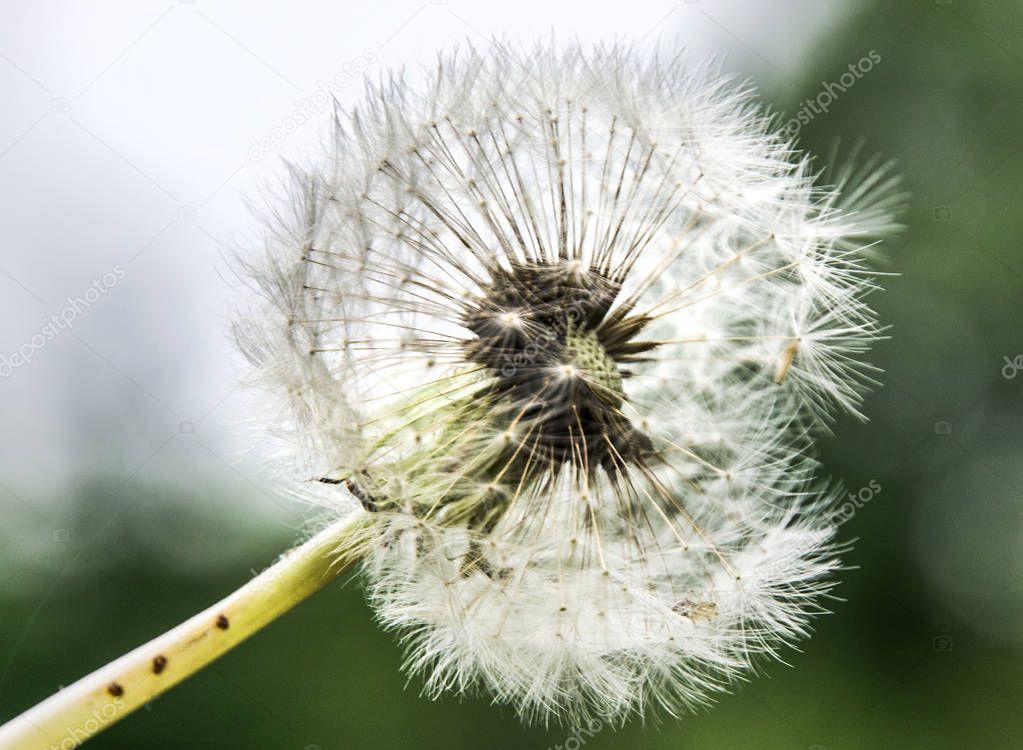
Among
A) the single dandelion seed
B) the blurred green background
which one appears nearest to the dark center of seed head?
the single dandelion seed

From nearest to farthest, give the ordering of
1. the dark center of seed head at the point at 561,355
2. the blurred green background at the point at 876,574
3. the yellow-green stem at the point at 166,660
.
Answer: the yellow-green stem at the point at 166,660
the dark center of seed head at the point at 561,355
the blurred green background at the point at 876,574

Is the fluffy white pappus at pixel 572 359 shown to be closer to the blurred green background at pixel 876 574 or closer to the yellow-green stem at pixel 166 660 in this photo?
the yellow-green stem at pixel 166 660

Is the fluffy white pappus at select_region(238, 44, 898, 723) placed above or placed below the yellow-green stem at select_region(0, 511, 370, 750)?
above

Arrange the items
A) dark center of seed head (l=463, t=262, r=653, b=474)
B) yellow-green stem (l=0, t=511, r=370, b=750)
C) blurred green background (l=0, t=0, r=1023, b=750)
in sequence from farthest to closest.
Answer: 1. blurred green background (l=0, t=0, r=1023, b=750)
2. dark center of seed head (l=463, t=262, r=653, b=474)
3. yellow-green stem (l=0, t=511, r=370, b=750)

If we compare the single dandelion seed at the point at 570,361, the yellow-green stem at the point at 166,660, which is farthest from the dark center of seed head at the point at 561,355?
the yellow-green stem at the point at 166,660

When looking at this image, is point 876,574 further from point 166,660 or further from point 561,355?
point 166,660

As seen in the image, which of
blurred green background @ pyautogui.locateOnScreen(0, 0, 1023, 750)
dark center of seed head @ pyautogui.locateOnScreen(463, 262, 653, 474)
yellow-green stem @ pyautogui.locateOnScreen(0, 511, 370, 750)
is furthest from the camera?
blurred green background @ pyautogui.locateOnScreen(0, 0, 1023, 750)

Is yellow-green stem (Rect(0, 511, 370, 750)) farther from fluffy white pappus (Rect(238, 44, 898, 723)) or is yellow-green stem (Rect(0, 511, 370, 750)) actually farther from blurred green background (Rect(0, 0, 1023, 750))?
blurred green background (Rect(0, 0, 1023, 750))
